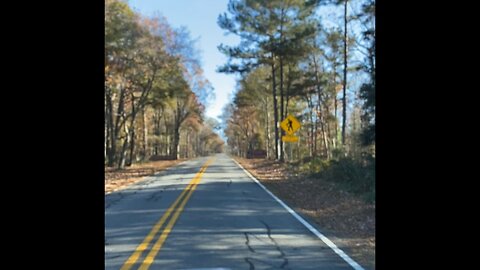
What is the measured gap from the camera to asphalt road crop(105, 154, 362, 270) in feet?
21.2

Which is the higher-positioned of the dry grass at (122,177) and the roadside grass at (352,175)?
the roadside grass at (352,175)

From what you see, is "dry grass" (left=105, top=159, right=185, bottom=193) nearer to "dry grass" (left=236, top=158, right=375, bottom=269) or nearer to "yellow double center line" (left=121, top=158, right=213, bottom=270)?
"yellow double center line" (left=121, top=158, right=213, bottom=270)

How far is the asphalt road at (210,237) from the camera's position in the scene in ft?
21.2

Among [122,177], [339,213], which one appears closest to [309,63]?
[122,177]

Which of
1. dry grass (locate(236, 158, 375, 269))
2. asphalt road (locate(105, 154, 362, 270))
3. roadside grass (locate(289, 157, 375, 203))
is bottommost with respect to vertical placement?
dry grass (locate(236, 158, 375, 269))

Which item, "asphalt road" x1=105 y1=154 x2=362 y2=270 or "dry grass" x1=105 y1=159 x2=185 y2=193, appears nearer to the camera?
"asphalt road" x1=105 y1=154 x2=362 y2=270

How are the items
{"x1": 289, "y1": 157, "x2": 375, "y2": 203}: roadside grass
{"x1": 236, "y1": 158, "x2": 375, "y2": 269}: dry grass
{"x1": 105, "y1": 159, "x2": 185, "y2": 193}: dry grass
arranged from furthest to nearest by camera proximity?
1. {"x1": 105, "y1": 159, "x2": 185, "y2": 193}: dry grass
2. {"x1": 289, "y1": 157, "x2": 375, "y2": 203}: roadside grass
3. {"x1": 236, "y1": 158, "x2": 375, "y2": 269}: dry grass

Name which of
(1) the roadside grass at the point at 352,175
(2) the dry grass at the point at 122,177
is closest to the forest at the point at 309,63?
(1) the roadside grass at the point at 352,175

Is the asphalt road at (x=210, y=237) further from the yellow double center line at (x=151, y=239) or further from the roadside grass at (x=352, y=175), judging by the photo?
the roadside grass at (x=352, y=175)

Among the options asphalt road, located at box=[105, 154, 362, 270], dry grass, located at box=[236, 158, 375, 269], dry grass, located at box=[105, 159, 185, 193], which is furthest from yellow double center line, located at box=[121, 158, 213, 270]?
dry grass, located at box=[105, 159, 185, 193]

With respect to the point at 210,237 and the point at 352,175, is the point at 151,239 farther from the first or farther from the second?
the point at 352,175
